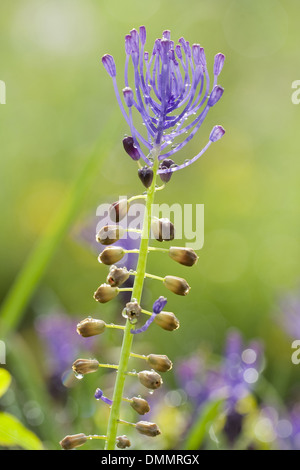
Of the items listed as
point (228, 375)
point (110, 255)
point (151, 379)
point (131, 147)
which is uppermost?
point (131, 147)

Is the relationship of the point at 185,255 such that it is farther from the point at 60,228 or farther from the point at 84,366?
the point at 60,228

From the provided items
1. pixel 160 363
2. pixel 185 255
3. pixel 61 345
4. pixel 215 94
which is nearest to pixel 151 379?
pixel 160 363

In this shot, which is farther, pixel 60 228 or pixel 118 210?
pixel 60 228

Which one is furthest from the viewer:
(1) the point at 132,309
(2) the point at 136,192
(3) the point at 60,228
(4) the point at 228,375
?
(2) the point at 136,192

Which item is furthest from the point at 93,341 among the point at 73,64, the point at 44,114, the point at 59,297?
the point at 73,64

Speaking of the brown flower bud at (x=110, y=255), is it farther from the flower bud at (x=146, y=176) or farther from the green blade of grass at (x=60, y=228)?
the green blade of grass at (x=60, y=228)

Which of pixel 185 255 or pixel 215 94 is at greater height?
pixel 215 94
